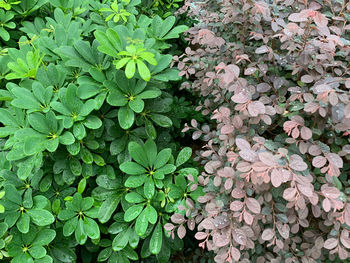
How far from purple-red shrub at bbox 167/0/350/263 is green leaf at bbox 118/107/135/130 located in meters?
0.41

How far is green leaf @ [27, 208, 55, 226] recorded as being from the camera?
4.78 ft

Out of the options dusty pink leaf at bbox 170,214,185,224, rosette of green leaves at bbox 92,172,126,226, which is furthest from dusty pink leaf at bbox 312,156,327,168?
rosette of green leaves at bbox 92,172,126,226

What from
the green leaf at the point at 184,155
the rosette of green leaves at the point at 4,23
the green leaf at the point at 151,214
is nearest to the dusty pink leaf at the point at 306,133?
the green leaf at the point at 184,155

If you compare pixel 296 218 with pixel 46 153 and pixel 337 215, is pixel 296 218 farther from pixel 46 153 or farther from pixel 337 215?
pixel 46 153

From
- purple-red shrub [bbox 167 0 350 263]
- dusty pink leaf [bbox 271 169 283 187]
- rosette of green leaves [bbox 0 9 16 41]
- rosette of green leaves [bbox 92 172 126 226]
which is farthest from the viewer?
rosette of green leaves [bbox 0 9 16 41]

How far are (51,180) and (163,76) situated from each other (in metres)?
0.77

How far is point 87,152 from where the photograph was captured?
1.53m

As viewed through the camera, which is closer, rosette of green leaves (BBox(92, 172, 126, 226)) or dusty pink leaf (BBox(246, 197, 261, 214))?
dusty pink leaf (BBox(246, 197, 261, 214))

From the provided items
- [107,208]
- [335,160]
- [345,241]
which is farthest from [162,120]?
[345,241]

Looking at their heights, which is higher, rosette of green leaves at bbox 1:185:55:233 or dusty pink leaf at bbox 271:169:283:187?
dusty pink leaf at bbox 271:169:283:187

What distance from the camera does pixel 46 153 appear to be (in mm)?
1562

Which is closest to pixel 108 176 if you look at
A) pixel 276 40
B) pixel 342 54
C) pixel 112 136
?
pixel 112 136

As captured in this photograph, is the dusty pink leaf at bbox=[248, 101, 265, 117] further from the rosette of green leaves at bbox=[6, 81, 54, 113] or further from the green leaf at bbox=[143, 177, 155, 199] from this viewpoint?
the rosette of green leaves at bbox=[6, 81, 54, 113]

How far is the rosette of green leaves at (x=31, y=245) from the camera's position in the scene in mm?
1443
